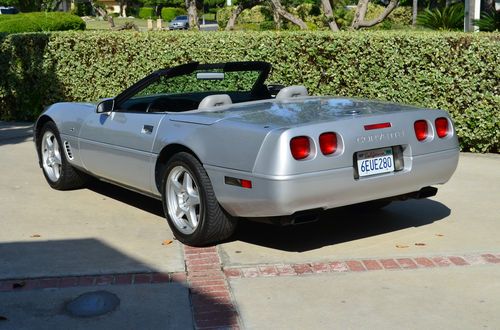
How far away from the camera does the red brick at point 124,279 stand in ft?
17.3

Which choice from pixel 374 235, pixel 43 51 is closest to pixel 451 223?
pixel 374 235

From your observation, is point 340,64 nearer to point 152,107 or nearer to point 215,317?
point 152,107

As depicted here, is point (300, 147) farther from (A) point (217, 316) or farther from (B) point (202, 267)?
(A) point (217, 316)

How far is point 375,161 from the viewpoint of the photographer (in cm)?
565

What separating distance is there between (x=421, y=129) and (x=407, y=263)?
3.57 ft

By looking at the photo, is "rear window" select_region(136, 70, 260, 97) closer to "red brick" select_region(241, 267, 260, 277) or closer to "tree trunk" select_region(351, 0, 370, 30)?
"red brick" select_region(241, 267, 260, 277)

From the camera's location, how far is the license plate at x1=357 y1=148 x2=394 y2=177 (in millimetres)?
5578

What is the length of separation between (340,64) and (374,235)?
187 inches

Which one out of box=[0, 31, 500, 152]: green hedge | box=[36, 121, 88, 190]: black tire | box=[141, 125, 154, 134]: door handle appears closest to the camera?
box=[141, 125, 154, 134]: door handle

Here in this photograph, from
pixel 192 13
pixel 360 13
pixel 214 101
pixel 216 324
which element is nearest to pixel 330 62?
pixel 214 101

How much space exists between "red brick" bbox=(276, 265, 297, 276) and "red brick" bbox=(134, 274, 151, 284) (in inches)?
35.8

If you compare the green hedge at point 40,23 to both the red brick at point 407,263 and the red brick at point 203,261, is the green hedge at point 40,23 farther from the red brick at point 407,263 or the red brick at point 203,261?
the red brick at point 407,263

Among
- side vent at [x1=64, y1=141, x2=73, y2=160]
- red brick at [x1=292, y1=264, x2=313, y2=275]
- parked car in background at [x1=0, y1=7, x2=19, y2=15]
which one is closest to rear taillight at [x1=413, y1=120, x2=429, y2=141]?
red brick at [x1=292, y1=264, x2=313, y2=275]

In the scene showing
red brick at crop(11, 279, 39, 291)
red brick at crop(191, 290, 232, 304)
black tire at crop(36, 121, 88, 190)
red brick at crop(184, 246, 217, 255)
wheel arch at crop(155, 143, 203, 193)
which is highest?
wheel arch at crop(155, 143, 203, 193)
